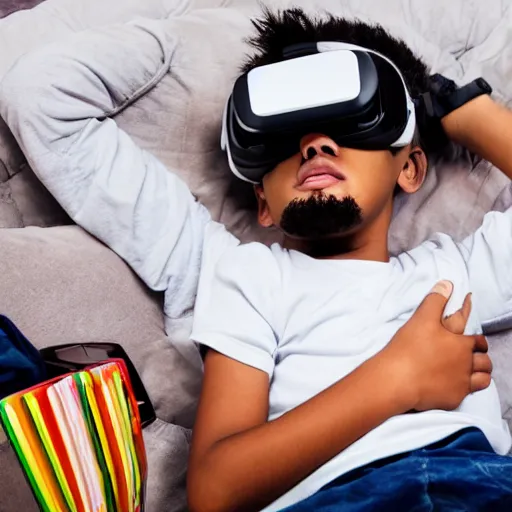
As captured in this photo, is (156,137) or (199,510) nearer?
(199,510)

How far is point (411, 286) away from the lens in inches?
35.8

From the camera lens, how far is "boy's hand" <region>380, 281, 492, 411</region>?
0.80 m

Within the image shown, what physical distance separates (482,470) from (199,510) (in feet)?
1.00

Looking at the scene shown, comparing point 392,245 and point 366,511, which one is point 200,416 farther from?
point 392,245

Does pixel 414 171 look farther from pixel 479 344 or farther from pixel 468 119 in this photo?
pixel 479 344

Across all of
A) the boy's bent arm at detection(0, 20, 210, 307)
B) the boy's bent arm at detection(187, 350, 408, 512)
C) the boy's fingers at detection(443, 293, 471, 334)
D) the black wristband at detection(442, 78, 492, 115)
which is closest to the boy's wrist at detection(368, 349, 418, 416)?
the boy's bent arm at detection(187, 350, 408, 512)

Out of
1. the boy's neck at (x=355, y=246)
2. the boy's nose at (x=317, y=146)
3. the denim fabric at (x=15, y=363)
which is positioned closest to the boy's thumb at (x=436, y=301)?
the boy's neck at (x=355, y=246)

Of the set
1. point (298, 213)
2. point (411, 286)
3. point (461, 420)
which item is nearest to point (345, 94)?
point (298, 213)

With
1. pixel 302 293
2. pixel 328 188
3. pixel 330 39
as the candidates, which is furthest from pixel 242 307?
pixel 330 39

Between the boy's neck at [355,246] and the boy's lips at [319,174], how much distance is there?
0.09 meters

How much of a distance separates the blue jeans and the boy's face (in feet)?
0.98

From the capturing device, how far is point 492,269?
0.94m

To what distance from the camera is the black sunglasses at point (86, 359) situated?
0.73m

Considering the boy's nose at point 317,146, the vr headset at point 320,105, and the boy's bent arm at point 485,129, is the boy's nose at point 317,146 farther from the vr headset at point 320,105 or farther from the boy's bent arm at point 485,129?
the boy's bent arm at point 485,129
